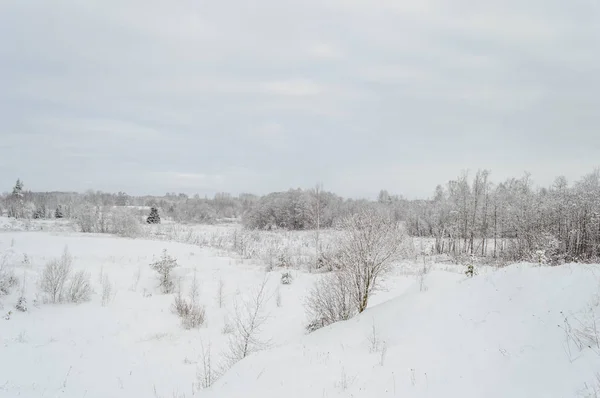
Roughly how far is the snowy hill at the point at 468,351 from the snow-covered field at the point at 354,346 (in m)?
0.03

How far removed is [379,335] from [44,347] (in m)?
12.6

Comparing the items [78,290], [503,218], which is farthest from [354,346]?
[503,218]

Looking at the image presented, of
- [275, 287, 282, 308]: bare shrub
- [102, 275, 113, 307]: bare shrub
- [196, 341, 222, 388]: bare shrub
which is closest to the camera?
[196, 341, 222, 388]: bare shrub

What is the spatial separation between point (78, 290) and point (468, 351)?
18.9 metres

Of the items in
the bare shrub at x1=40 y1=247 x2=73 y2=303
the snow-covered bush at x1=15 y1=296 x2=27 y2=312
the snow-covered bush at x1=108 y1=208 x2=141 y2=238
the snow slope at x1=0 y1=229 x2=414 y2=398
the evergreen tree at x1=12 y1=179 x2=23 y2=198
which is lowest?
the snow slope at x1=0 y1=229 x2=414 y2=398

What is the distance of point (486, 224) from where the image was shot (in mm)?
47281

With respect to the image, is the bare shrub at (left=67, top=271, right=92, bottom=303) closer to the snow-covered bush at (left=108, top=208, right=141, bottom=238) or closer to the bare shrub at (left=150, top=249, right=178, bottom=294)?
the bare shrub at (left=150, top=249, right=178, bottom=294)

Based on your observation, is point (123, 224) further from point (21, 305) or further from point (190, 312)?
point (190, 312)

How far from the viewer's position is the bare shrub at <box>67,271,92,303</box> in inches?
692

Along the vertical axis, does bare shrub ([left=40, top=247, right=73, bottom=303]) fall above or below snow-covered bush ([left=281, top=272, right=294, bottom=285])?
above

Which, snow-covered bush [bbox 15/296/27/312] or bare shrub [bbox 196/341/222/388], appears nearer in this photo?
bare shrub [bbox 196/341/222/388]

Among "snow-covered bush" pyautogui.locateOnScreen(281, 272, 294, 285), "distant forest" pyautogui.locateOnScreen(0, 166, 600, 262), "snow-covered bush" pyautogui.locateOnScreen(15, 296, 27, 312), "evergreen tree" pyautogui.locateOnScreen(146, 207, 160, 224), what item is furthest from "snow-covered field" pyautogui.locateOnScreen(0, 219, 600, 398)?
"evergreen tree" pyautogui.locateOnScreen(146, 207, 160, 224)

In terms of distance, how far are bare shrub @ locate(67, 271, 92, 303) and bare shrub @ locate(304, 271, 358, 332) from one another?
1242cm

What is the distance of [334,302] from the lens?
43.8ft
